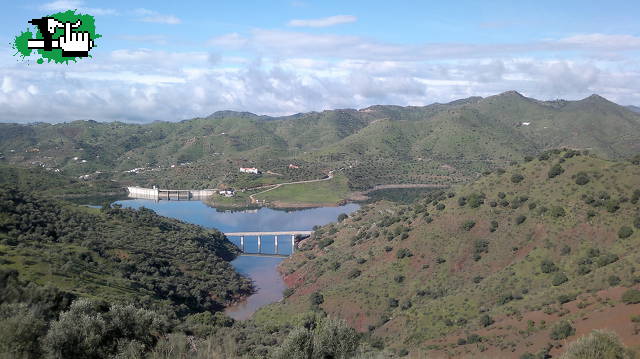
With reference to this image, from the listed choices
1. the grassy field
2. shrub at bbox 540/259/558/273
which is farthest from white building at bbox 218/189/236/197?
shrub at bbox 540/259/558/273

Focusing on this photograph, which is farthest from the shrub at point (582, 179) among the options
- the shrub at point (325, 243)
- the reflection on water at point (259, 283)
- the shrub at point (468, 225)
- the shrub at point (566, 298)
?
the reflection on water at point (259, 283)

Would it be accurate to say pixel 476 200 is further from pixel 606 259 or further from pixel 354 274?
pixel 606 259

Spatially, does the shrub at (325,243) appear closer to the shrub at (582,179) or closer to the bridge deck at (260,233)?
the bridge deck at (260,233)

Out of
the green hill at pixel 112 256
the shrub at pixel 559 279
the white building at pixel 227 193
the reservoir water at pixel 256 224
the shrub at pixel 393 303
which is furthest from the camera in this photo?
the white building at pixel 227 193

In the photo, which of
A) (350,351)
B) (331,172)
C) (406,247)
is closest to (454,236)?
(406,247)

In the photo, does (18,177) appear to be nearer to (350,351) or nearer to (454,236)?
(454,236)

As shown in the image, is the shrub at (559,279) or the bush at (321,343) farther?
the shrub at (559,279)

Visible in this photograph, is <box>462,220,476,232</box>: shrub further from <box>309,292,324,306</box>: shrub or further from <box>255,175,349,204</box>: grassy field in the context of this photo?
<box>255,175,349,204</box>: grassy field
